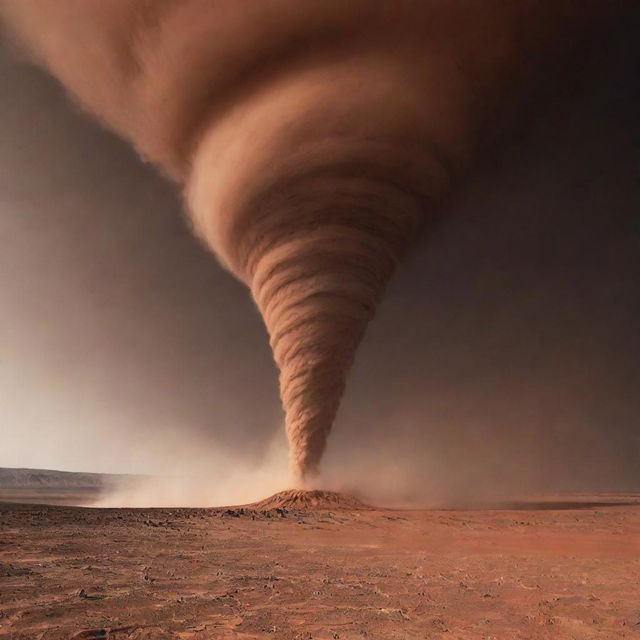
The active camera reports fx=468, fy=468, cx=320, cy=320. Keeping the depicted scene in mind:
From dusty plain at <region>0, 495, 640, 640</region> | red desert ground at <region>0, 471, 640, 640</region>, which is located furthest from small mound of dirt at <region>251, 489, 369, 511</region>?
dusty plain at <region>0, 495, 640, 640</region>

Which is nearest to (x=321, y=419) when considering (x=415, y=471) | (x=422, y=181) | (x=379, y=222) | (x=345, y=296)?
(x=345, y=296)

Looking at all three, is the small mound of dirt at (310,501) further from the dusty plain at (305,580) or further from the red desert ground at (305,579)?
the dusty plain at (305,580)

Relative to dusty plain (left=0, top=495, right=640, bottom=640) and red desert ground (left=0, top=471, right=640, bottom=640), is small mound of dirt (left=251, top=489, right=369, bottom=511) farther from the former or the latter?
dusty plain (left=0, top=495, right=640, bottom=640)

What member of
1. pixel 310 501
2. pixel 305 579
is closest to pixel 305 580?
pixel 305 579

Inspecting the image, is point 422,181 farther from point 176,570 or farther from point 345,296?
point 176,570

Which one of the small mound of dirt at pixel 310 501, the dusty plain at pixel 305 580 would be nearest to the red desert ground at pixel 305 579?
the dusty plain at pixel 305 580
